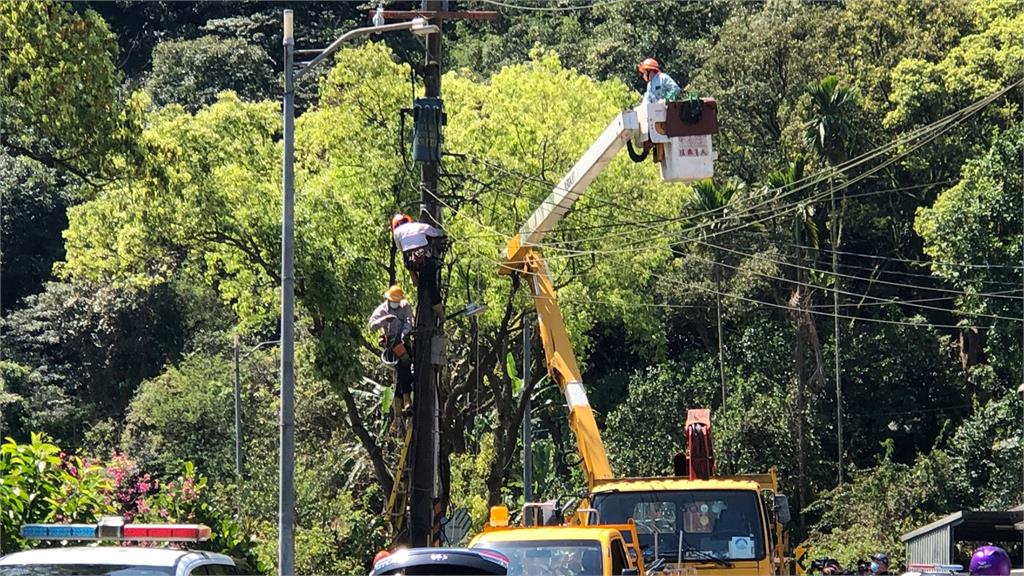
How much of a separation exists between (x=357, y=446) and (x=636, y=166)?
11.5m

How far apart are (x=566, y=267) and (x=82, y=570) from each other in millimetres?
31361

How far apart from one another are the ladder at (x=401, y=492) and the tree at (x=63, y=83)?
579 cm

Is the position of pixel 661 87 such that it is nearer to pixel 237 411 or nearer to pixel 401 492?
pixel 401 492

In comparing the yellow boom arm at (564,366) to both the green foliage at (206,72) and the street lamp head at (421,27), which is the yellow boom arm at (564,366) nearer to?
the street lamp head at (421,27)

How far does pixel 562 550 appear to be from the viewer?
15047 mm

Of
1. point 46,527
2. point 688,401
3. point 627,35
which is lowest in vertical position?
point 46,527

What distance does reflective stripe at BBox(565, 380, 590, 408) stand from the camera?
2366 centimetres

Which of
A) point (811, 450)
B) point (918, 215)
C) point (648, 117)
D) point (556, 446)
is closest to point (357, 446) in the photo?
point (556, 446)

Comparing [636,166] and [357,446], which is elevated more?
[636,166]

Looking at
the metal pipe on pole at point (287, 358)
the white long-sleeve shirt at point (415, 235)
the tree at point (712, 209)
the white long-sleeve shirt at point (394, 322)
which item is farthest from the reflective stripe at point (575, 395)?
the tree at point (712, 209)

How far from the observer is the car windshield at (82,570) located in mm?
11039

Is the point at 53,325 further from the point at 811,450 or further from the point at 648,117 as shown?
the point at 648,117

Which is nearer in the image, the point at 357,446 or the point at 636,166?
the point at 636,166

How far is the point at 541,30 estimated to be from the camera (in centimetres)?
6850
